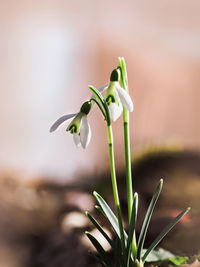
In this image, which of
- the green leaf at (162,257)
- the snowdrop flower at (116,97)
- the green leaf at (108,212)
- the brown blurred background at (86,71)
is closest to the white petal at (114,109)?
the snowdrop flower at (116,97)

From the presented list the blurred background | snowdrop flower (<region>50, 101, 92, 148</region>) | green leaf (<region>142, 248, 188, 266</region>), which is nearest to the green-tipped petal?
snowdrop flower (<region>50, 101, 92, 148</region>)

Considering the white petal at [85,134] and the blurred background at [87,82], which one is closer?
the white petal at [85,134]

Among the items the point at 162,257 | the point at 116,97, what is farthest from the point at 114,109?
the point at 162,257

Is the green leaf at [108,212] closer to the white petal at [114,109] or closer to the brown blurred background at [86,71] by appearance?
the white petal at [114,109]

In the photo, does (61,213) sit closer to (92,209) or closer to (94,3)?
(92,209)

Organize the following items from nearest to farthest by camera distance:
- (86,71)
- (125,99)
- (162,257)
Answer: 1. (125,99)
2. (162,257)
3. (86,71)

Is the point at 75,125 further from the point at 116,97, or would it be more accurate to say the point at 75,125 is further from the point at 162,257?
the point at 162,257
